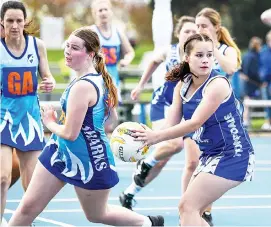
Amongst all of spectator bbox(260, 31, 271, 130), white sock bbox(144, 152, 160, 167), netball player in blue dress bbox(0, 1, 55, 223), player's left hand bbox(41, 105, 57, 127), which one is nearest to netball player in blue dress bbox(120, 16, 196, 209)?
white sock bbox(144, 152, 160, 167)

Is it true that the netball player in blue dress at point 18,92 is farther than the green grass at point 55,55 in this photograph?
No

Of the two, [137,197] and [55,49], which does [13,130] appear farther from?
[55,49]

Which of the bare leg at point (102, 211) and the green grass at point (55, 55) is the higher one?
the bare leg at point (102, 211)

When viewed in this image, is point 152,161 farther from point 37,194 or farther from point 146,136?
point 146,136

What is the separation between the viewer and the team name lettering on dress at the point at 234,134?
717 centimetres

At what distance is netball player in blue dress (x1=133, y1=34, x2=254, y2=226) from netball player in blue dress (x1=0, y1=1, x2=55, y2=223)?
1.55 meters

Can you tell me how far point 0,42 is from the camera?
8398 mm

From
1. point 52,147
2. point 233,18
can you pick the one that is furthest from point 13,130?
point 233,18

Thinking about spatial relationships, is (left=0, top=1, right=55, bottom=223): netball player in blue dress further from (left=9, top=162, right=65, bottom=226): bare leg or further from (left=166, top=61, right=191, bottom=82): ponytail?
(left=166, top=61, right=191, bottom=82): ponytail

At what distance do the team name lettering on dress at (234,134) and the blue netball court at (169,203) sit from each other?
2317mm

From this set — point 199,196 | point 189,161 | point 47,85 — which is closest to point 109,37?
point 189,161

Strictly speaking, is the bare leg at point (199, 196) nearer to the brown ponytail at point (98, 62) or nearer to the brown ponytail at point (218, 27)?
the brown ponytail at point (98, 62)

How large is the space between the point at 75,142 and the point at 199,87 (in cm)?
106

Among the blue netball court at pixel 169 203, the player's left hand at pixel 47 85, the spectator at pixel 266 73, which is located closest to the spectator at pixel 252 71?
the spectator at pixel 266 73
